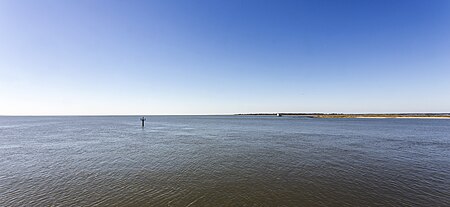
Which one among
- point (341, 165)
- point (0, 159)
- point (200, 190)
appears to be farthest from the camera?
point (0, 159)

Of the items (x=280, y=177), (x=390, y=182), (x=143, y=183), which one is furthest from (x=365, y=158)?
(x=143, y=183)

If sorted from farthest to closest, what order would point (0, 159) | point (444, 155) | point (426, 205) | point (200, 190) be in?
point (444, 155), point (0, 159), point (200, 190), point (426, 205)

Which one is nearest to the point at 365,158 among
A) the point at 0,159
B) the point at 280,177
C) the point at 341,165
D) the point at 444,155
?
the point at 341,165

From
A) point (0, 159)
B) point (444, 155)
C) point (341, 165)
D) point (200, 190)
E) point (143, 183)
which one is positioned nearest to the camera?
point (200, 190)

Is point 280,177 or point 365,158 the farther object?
point 365,158

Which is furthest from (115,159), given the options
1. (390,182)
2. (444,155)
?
(444,155)

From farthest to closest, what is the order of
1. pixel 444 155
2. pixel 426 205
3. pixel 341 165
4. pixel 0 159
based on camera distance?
1. pixel 444 155
2. pixel 0 159
3. pixel 341 165
4. pixel 426 205

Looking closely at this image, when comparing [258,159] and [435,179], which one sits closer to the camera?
[435,179]

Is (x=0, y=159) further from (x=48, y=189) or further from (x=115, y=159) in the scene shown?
(x=48, y=189)

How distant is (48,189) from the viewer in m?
10.6

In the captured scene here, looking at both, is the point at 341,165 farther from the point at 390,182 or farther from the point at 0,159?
the point at 0,159

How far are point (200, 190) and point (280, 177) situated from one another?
5325 mm

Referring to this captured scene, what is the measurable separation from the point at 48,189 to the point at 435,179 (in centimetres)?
2271

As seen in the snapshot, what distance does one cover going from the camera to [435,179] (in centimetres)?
1230
